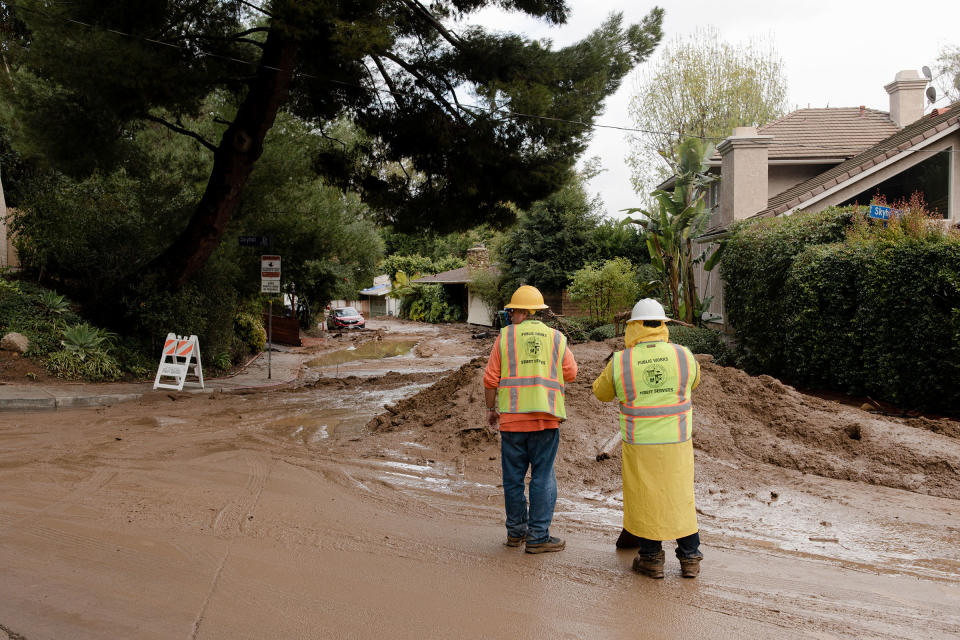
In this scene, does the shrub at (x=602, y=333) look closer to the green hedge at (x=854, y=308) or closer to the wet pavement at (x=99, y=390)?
the green hedge at (x=854, y=308)

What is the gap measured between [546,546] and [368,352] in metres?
24.0

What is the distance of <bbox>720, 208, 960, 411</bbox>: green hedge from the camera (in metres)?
10.0

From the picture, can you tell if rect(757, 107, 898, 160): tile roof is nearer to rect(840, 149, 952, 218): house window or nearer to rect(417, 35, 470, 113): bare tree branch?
rect(840, 149, 952, 218): house window

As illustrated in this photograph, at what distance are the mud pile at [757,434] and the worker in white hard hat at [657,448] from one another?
2.43 meters

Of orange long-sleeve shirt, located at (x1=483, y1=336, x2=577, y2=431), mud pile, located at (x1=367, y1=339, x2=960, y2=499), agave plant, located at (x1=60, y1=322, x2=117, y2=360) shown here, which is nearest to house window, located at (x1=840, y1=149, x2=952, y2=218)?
mud pile, located at (x1=367, y1=339, x2=960, y2=499)

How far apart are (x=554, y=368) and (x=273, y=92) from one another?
10914 millimetres

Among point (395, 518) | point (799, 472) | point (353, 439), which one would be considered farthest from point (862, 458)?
point (353, 439)

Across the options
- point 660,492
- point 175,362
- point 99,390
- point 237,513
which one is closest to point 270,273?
point 175,362

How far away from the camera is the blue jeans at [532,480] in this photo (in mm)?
5352

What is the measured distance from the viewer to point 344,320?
46031 mm

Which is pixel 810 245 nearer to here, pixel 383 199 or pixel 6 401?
pixel 383 199

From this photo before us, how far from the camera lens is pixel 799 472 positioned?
25.2ft

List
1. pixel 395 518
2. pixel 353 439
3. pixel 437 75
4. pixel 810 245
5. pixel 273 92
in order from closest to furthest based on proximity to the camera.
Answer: pixel 395 518, pixel 353 439, pixel 810 245, pixel 273 92, pixel 437 75

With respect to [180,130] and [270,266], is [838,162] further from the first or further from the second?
[180,130]
